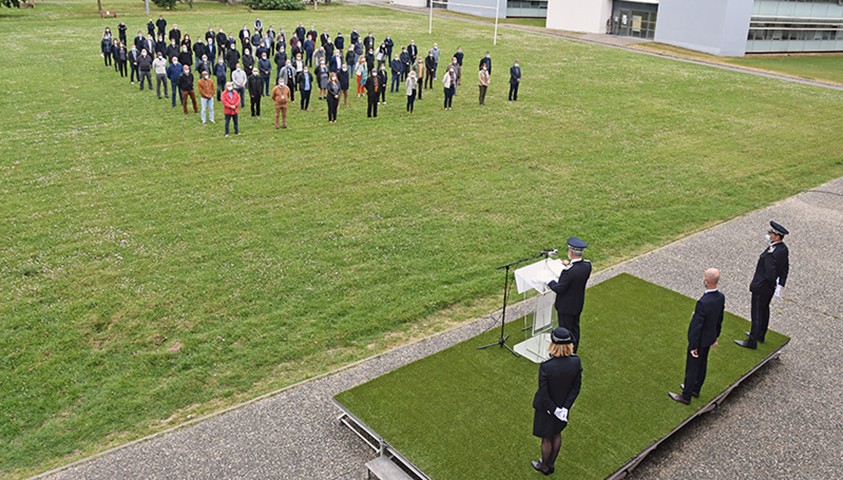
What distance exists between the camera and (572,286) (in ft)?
27.6

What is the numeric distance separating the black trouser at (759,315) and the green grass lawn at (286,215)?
13.1ft

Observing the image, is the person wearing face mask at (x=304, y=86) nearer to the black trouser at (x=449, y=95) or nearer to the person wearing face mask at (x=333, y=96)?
the person wearing face mask at (x=333, y=96)

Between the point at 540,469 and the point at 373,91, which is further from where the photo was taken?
the point at 373,91

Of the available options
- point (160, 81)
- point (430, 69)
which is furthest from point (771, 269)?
point (160, 81)

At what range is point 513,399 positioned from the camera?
842 centimetres

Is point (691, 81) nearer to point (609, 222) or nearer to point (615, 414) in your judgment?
point (609, 222)

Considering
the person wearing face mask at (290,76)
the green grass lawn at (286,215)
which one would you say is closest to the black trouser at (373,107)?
the green grass lawn at (286,215)

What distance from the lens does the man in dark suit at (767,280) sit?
9.46 meters

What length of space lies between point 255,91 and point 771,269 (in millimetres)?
16845

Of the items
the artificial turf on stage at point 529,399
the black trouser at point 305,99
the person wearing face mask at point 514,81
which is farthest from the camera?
the person wearing face mask at point 514,81

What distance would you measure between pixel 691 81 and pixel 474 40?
14376 millimetres

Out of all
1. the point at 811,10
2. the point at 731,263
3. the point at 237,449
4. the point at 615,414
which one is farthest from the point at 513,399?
the point at 811,10

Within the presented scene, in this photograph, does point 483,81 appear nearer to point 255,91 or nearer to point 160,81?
point 255,91

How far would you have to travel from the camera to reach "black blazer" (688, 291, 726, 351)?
26.4ft
